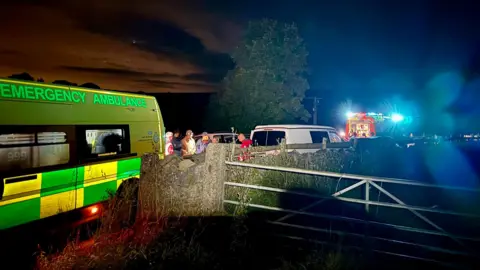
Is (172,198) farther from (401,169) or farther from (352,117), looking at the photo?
(352,117)

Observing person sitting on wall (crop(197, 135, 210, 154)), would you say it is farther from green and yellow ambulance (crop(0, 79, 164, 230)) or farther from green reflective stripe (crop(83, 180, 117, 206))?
green reflective stripe (crop(83, 180, 117, 206))

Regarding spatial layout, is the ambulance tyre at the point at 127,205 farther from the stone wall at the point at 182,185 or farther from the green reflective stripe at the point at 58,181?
the green reflective stripe at the point at 58,181

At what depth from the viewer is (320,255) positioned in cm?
460

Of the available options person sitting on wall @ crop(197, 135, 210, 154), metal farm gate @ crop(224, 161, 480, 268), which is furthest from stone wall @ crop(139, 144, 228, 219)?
person sitting on wall @ crop(197, 135, 210, 154)

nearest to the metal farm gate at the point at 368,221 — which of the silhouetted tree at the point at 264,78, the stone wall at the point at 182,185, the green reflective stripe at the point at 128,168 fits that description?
the stone wall at the point at 182,185

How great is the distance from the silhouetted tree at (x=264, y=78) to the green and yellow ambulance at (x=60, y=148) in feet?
45.2

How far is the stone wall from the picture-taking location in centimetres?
593

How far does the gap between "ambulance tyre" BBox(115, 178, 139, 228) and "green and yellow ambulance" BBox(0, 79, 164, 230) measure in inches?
17.8

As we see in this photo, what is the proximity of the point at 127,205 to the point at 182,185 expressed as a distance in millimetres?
1006

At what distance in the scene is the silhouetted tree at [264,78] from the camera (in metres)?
21.2

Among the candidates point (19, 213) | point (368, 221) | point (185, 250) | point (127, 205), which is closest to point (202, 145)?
point (127, 205)

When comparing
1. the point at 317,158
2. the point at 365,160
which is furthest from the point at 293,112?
the point at 317,158

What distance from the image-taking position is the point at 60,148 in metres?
6.11

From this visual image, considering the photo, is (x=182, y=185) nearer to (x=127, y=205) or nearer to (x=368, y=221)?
(x=127, y=205)
